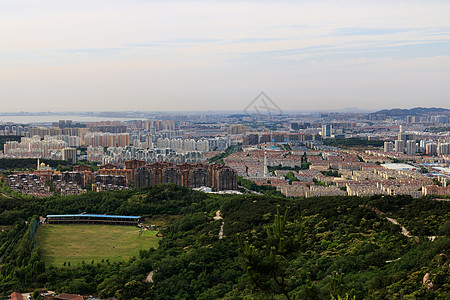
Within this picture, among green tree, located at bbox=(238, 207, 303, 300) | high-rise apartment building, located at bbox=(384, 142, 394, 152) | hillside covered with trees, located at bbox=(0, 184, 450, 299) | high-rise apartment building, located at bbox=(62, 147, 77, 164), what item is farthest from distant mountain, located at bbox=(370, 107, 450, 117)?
green tree, located at bbox=(238, 207, 303, 300)

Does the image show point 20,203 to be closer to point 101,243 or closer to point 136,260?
point 101,243

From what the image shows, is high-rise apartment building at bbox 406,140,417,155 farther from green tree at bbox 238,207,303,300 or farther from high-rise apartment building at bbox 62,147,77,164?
green tree at bbox 238,207,303,300

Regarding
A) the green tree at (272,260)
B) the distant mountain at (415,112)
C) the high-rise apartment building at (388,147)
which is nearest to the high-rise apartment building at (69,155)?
the high-rise apartment building at (388,147)

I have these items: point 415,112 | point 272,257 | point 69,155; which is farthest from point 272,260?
point 415,112

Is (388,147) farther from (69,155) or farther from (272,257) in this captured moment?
(272,257)

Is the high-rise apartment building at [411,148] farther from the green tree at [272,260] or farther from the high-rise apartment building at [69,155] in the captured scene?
the green tree at [272,260]

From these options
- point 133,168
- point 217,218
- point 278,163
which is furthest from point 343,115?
point 217,218
